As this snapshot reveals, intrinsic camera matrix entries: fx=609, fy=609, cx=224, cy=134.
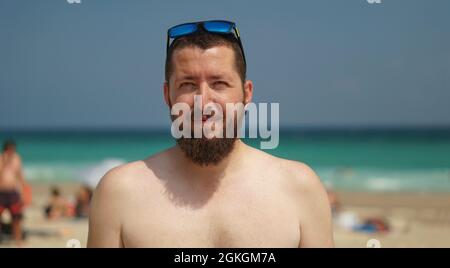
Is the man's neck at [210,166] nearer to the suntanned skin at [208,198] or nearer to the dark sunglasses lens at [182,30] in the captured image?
the suntanned skin at [208,198]

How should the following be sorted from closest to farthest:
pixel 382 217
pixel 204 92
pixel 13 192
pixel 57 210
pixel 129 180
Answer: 1. pixel 204 92
2. pixel 129 180
3. pixel 13 192
4. pixel 57 210
5. pixel 382 217

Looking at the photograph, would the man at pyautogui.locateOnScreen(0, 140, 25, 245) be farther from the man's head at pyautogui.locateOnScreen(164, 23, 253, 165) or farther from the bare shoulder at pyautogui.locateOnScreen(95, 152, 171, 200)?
the man's head at pyautogui.locateOnScreen(164, 23, 253, 165)

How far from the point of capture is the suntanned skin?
2.63 m

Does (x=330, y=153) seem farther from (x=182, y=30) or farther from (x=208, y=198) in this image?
(x=182, y=30)

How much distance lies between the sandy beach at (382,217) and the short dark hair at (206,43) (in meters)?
7.89

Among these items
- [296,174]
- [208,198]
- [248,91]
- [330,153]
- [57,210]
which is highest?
[330,153]

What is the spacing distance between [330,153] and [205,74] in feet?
105

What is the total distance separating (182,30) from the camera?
2664 millimetres

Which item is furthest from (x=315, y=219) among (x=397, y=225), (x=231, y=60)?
(x=397, y=225)

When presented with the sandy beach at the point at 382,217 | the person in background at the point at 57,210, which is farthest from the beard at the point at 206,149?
the person in background at the point at 57,210

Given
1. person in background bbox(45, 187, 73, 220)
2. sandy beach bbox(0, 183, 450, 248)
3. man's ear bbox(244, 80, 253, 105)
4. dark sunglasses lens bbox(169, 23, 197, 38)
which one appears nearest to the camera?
dark sunglasses lens bbox(169, 23, 197, 38)

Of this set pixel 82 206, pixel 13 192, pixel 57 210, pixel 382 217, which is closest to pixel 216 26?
pixel 13 192

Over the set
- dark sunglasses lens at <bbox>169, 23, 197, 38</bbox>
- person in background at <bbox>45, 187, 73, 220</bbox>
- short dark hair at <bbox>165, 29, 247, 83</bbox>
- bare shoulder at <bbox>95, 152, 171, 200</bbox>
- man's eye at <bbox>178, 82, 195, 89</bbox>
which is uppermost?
person in background at <bbox>45, 187, 73, 220</bbox>

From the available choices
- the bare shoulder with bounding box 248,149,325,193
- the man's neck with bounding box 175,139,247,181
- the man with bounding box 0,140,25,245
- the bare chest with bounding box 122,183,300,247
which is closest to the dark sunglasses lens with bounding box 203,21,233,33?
the man's neck with bounding box 175,139,247,181
